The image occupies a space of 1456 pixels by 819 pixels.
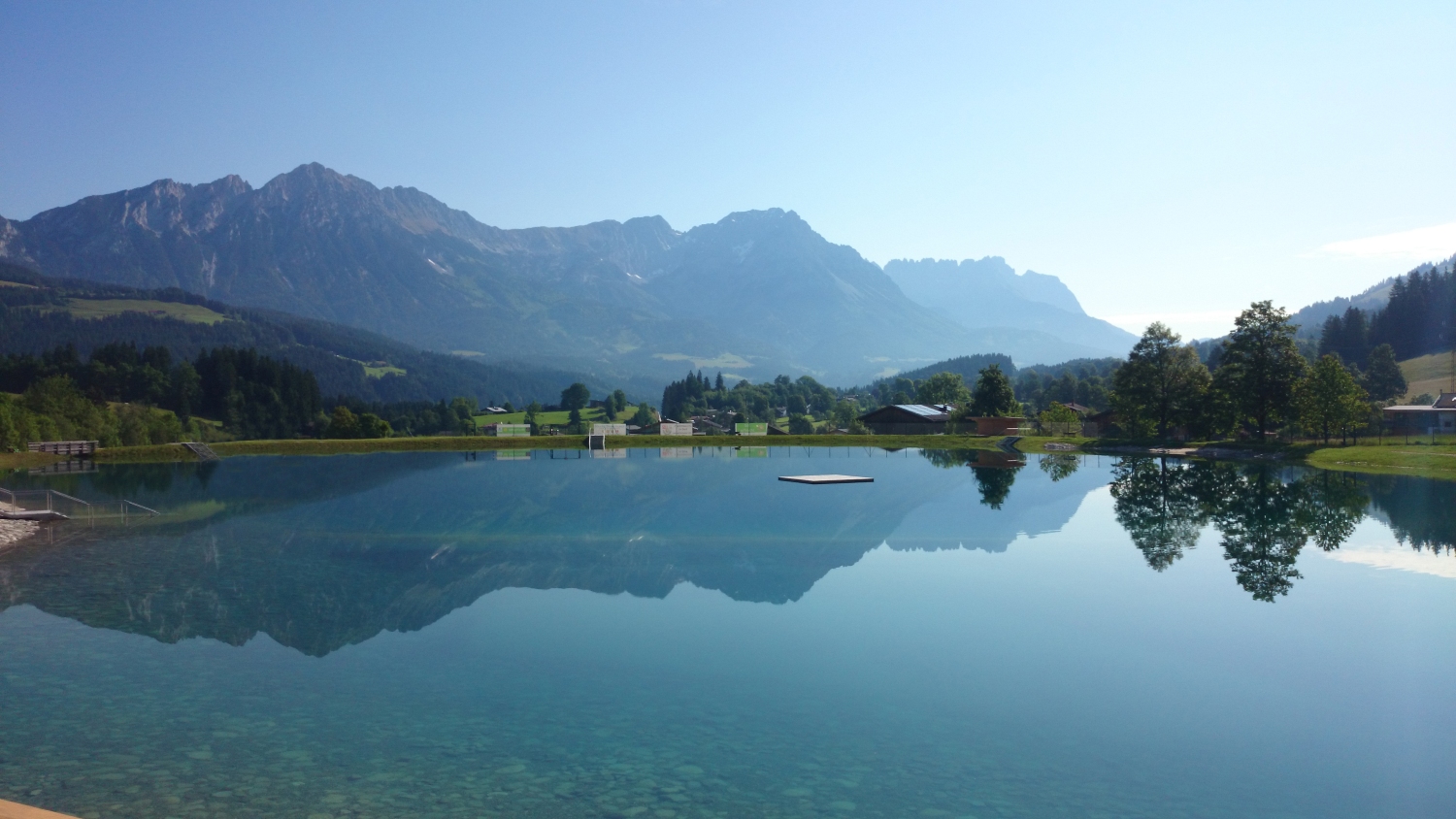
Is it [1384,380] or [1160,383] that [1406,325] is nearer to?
[1384,380]

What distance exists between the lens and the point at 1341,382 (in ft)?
229

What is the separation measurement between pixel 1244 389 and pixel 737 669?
75398 millimetres

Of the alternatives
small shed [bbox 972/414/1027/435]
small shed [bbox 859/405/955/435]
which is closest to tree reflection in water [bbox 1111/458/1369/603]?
small shed [bbox 972/414/1027/435]

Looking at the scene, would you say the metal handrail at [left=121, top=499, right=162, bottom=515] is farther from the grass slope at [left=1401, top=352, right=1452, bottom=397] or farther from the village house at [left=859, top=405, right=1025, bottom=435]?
the grass slope at [left=1401, top=352, right=1452, bottom=397]

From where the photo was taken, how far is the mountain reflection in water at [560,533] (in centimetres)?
2284

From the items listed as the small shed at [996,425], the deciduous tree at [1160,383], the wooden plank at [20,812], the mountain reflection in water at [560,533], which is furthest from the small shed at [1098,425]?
the wooden plank at [20,812]

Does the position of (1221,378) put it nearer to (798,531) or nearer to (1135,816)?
(798,531)

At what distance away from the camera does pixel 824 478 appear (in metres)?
56.8

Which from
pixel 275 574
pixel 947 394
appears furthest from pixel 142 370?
pixel 947 394

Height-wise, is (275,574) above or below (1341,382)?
below

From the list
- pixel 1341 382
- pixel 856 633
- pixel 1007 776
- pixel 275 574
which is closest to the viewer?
pixel 1007 776

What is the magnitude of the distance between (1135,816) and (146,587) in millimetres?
24723

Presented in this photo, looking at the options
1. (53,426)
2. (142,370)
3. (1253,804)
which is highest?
(142,370)

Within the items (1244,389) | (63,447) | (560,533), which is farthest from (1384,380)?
(63,447)
